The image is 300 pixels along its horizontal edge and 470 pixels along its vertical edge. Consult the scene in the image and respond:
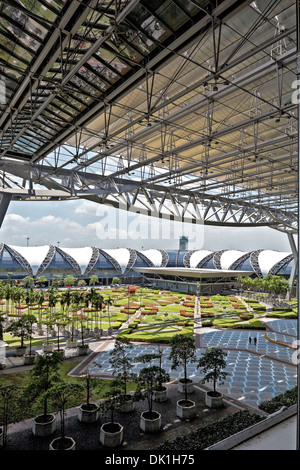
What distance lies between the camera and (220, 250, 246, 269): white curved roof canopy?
232ft

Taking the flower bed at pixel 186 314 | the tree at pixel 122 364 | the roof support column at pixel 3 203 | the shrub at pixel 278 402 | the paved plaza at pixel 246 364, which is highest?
the roof support column at pixel 3 203

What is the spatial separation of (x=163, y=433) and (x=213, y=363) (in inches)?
149

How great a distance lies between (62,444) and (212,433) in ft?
17.8

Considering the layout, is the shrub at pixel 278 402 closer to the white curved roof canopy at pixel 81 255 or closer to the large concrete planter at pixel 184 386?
the large concrete planter at pixel 184 386

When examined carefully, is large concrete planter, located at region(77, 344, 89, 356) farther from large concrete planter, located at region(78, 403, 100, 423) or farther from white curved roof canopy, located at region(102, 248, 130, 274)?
white curved roof canopy, located at region(102, 248, 130, 274)

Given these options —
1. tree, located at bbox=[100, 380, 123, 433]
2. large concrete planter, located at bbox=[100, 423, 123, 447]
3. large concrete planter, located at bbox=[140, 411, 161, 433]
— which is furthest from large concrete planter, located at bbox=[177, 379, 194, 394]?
large concrete planter, located at bbox=[100, 423, 123, 447]

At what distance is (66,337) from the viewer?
89.6 ft

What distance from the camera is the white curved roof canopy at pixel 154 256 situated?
77875 mm

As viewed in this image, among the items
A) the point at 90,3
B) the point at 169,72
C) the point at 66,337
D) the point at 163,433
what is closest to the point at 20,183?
the point at 66,337

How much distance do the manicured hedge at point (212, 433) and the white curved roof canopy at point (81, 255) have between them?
54.3m

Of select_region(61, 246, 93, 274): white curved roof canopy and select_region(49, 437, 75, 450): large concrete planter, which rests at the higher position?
select_region(61, 246, 93, 274): white curved roof canopy

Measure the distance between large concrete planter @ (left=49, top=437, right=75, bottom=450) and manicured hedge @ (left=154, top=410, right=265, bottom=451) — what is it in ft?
10.0

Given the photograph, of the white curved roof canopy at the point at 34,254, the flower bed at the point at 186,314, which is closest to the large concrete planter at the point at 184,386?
the flower bed at the point at 186,314

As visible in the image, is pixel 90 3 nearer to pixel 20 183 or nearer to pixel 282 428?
pixel 282 428
